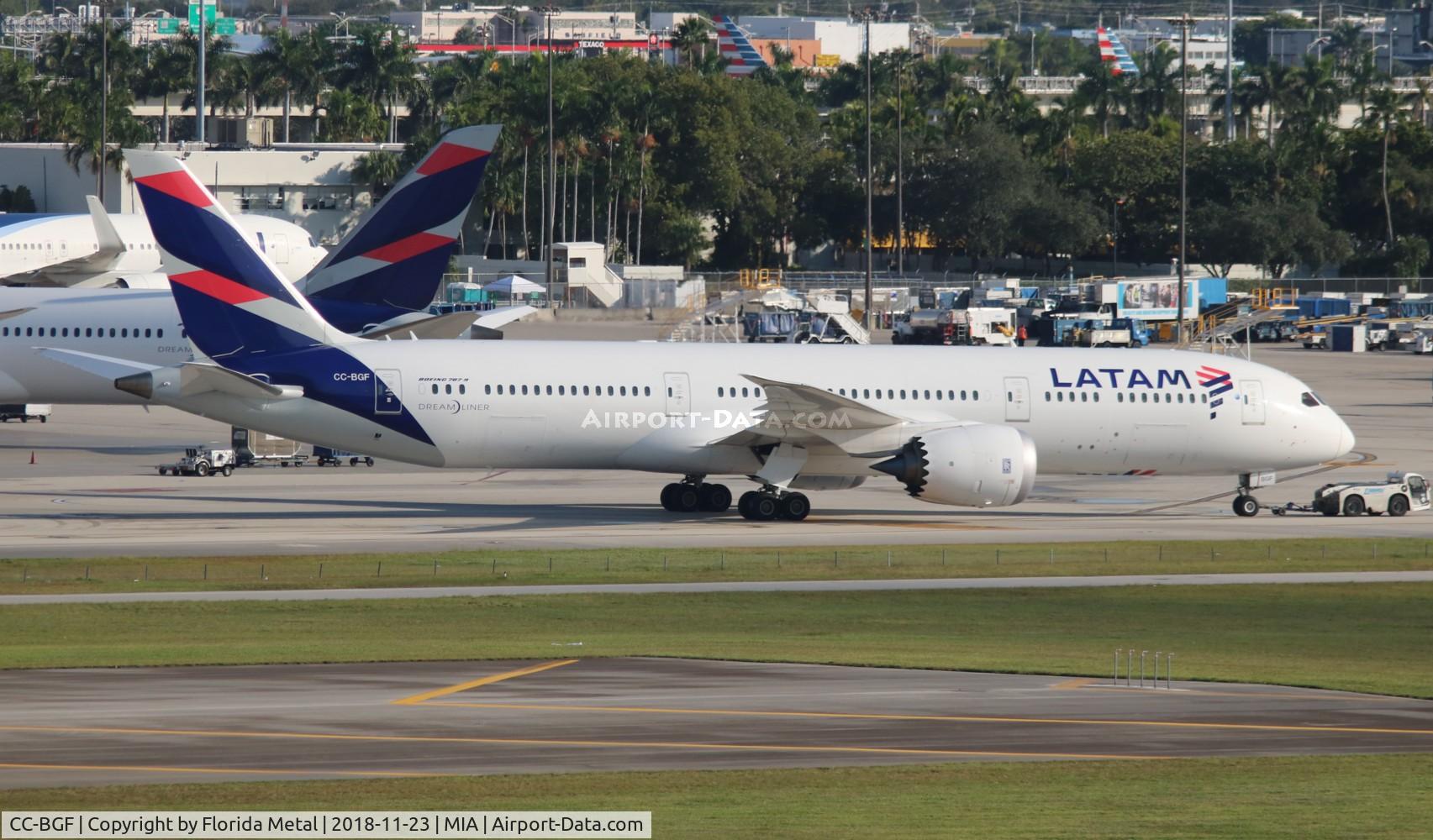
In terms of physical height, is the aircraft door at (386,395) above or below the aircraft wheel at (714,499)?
above

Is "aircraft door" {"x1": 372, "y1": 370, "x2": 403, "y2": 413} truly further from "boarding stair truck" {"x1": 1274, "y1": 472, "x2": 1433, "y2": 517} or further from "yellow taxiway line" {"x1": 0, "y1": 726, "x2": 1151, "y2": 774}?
"boarding stair truck" {"x1": 1274, "y1": 472, "x2": 1433, "y2": 517}

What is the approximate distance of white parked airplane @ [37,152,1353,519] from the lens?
3947cm

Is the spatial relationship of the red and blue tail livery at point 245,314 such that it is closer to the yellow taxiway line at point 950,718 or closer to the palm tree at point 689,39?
the yellow taxiway line at point 950,718

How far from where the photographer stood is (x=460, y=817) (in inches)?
668

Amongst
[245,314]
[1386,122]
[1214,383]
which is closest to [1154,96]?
[1386,122]

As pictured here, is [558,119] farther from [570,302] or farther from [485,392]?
[485,392]

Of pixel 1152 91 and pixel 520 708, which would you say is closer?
pixel 520 708

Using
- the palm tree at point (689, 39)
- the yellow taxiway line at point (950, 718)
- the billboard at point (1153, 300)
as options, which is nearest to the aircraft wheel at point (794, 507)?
the yellow taxiway line at point (950, 718)

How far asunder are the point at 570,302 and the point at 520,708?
102071 mm

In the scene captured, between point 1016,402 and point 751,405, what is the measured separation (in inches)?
239

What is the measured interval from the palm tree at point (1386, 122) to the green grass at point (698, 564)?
106 metres

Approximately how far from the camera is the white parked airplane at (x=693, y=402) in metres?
39.5

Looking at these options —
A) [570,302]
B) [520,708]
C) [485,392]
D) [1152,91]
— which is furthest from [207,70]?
[520,708]

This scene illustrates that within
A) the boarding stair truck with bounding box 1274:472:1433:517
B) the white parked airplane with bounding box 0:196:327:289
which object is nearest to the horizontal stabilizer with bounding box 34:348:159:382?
the boarding stair truck with bounding box 1274:472:1433:517
